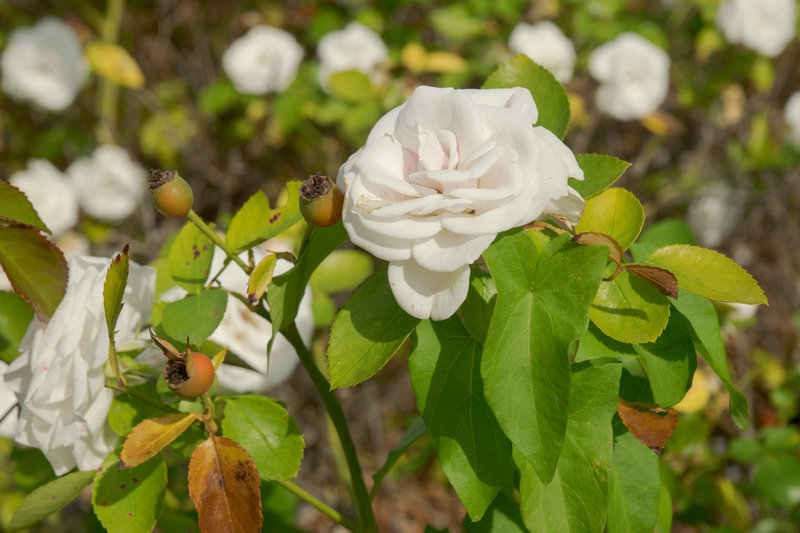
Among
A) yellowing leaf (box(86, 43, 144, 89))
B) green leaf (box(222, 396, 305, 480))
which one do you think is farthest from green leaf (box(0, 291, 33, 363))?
yellowing leaf (box(86, 43, 144, 89))

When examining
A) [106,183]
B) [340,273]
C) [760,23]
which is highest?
[760,23]

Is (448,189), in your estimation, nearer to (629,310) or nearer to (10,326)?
(629,310)

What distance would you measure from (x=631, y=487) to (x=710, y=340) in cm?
19

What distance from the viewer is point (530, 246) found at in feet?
1.70

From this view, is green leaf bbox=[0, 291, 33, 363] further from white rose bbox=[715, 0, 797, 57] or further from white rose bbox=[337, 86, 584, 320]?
white rose bbox=[715, 0, 797, 57]

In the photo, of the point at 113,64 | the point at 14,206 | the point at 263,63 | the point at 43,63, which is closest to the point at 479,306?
the point at 14,206

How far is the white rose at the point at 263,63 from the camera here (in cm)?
206

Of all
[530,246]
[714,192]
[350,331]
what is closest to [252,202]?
[350,331]

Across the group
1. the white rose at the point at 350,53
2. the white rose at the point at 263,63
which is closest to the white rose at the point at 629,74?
the white rose at the point at 350,53

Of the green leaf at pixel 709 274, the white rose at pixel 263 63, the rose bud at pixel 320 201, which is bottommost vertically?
the white rose at pixel 263 63

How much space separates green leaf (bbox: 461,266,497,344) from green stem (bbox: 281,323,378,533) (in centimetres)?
22

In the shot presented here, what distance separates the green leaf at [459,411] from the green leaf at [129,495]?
0.34 metres

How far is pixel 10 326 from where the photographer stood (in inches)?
29.8

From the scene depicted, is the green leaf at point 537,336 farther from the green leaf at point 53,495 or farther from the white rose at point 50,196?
the white rose at point 50,196
